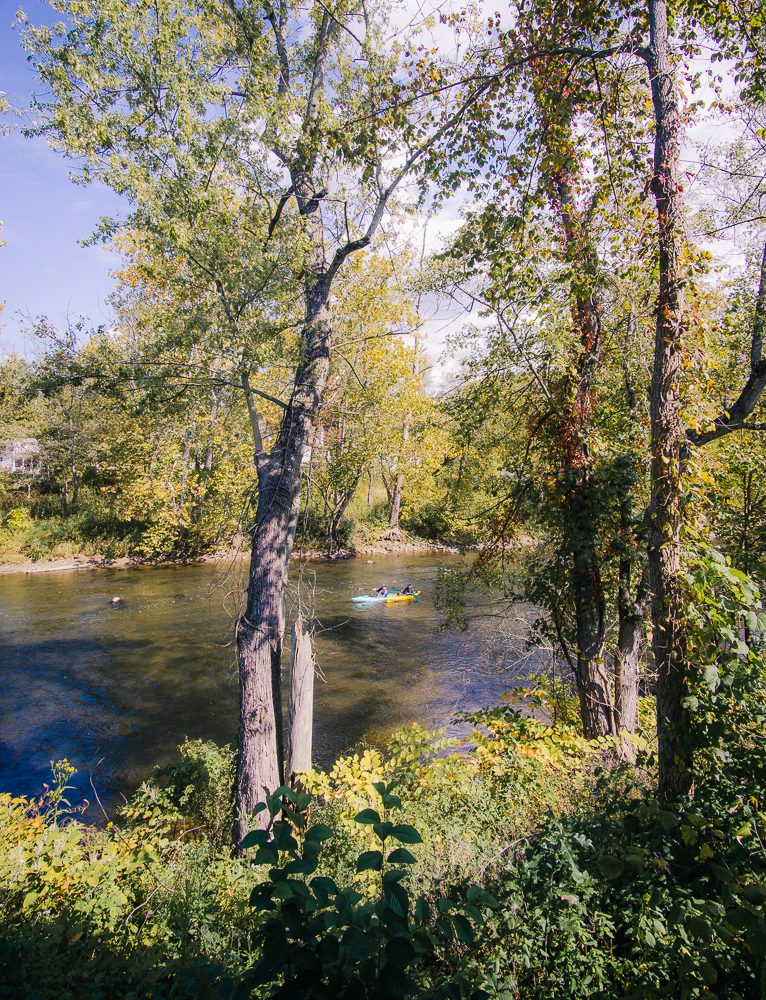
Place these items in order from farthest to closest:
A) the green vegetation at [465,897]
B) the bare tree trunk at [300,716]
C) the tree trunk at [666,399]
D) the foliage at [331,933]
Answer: the bare tree trunk at [300,716] < the tree trunk at [666,399] < the green vegetation at [465,897] < the foliage at [331,933]

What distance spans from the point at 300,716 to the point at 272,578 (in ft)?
5.94

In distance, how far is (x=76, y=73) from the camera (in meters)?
5.39

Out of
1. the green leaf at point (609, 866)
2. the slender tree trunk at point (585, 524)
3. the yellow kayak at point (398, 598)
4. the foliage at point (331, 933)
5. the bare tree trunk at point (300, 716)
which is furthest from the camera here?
the yellow kayak at point (398, 598)

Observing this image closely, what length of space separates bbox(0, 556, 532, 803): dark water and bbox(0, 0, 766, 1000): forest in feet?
6.20

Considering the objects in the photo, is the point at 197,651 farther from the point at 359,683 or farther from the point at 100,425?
the point at 100,425

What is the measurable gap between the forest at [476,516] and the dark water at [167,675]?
189 centimetres

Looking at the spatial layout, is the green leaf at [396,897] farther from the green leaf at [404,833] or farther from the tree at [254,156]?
the tree at [254,156]

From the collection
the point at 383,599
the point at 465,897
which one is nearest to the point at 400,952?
the point at 465,897

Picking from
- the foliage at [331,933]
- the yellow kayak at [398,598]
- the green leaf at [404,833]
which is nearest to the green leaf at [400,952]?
the foliage at [331,933]

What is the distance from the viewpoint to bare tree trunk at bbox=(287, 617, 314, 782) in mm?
6574

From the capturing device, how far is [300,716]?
6.64 meters

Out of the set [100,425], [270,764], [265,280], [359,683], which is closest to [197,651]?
[359,683]

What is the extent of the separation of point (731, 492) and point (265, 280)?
30.8 ft

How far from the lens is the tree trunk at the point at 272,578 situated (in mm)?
6051
